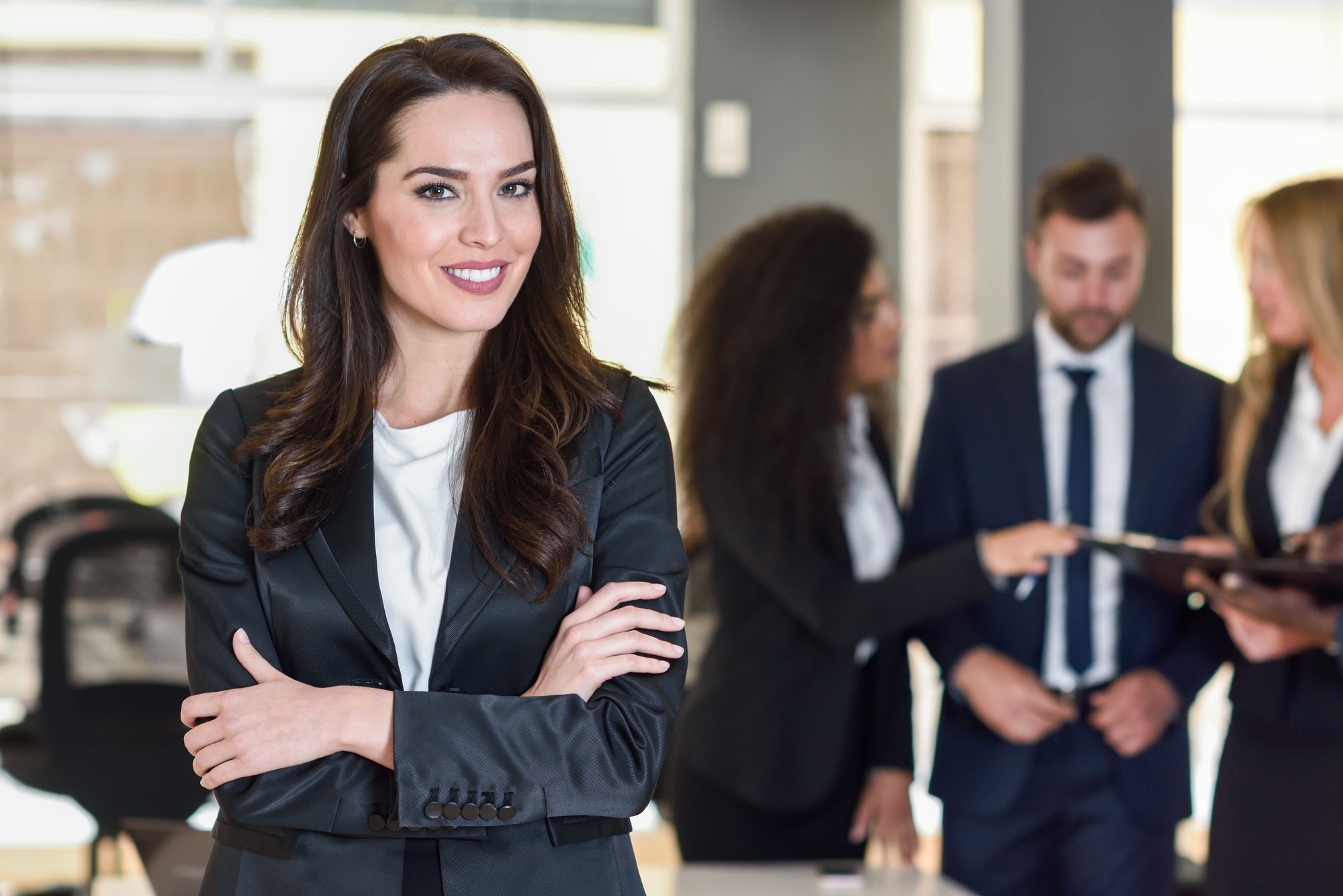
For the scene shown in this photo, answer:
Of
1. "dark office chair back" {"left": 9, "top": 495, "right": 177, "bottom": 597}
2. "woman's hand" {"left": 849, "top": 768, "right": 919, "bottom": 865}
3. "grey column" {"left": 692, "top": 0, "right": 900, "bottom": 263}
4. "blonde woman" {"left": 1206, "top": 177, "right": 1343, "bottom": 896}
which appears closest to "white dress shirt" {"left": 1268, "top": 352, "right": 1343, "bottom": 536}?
"blonde woman" {"left": 1206, "top": 177, "right": 1343, "bottom": 896}

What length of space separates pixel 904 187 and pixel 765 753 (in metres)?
4.21

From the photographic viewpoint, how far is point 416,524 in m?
1.60

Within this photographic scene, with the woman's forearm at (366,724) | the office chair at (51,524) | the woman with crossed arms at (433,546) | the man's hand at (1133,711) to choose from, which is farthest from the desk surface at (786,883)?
the office chair at (51,524)

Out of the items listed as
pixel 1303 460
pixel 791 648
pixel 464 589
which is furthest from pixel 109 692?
pixel 1303 460

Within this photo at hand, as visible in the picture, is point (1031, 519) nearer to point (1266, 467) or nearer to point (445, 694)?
point (1266, 467)

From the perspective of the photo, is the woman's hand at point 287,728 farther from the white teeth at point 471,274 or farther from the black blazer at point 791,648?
the black blazer at point 791,648

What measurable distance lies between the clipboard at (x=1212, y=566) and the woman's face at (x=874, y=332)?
64 centimetres

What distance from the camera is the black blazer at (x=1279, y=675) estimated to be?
2256mm

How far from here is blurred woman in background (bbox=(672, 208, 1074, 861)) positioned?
2.58 meters

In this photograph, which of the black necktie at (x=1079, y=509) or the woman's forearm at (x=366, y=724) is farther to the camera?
the black necktie at (x=1079, y=509)

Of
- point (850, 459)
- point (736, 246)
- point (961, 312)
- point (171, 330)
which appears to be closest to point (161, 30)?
point (171, 330)

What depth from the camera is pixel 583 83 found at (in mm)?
6301

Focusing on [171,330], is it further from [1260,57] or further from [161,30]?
[1260,57]

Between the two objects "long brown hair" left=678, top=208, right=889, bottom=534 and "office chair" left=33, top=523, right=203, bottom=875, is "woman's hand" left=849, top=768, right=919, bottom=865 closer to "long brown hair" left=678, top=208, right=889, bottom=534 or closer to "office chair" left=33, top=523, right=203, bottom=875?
"long brown hair" left=678, top=208, right=889, bottom=534
